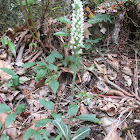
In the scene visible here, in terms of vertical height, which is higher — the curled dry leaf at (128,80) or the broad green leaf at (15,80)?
the broad green leaf at (15,80)

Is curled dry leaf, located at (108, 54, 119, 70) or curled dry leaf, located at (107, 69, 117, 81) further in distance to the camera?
curled dry leaf, located at (108, 54, 119, 70)

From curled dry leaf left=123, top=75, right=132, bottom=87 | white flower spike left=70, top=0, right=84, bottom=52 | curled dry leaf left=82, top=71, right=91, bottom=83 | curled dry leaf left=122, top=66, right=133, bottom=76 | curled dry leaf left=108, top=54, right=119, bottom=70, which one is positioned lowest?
curled dry leaf left=123, top=75, right=132, bottom=87

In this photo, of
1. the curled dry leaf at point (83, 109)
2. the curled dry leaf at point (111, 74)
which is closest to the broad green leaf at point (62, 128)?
the curled dry leaf at point (83, 109)

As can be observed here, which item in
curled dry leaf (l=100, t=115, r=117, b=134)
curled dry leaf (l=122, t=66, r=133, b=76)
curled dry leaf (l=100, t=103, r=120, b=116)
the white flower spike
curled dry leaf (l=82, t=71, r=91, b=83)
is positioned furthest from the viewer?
curled dry leaf (l=122, t=66, r=133, b=76)

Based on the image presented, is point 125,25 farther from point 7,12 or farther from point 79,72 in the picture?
point 7,12

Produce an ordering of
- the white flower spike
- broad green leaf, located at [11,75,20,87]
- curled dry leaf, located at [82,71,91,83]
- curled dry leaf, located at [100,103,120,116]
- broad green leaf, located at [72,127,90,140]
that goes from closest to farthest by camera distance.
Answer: the white flower spike
broad green leaf, located at [72,127,90,140]
curled dry leaf, located at [100,103,120,116]
broad green leaf, located at [11,75,20,87]
curled dry leaf, located at [82,71,91,83]

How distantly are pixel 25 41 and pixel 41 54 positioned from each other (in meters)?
0.53

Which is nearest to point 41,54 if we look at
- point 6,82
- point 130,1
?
point 6,82

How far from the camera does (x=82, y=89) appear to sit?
257 cm

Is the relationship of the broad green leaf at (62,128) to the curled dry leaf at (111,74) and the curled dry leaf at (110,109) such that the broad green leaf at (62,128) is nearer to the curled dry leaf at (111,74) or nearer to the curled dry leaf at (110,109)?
the curled dry leaf at (110,109)

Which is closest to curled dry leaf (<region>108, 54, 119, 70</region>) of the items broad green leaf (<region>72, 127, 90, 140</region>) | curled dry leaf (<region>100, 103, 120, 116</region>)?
curled dry leaf (<region>100, 103, 120, 116</region>)

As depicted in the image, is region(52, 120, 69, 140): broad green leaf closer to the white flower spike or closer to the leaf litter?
the leaf litter

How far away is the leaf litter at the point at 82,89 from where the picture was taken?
6.29 ft

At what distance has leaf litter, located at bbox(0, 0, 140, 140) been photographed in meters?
1.92
